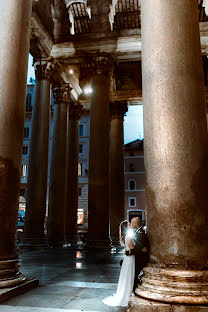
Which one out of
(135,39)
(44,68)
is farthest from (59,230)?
(135,39)

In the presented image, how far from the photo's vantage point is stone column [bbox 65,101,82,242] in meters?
21.5

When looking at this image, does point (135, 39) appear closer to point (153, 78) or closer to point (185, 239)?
point (153, 78)

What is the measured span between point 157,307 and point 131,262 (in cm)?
120

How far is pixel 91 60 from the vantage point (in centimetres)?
1708

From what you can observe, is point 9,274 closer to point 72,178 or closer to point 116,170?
point 72,178

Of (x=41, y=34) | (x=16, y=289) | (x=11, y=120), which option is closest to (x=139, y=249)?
(x=16, y=289)

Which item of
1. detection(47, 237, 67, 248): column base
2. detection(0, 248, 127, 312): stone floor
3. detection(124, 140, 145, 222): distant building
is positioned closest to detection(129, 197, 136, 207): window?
detection(124, 140, 145, 222): distant building

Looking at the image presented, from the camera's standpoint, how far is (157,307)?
13.2 ft

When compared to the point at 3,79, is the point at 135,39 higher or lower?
higher

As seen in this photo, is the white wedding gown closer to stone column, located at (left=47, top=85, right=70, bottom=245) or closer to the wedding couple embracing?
the wedding couple embracing

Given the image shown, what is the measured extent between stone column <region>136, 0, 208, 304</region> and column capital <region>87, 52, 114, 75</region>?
1104 cm

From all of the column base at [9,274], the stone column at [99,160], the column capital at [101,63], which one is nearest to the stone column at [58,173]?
the column capital at [101,63]

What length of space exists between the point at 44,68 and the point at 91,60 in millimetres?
2917

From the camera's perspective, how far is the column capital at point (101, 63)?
16500mm
